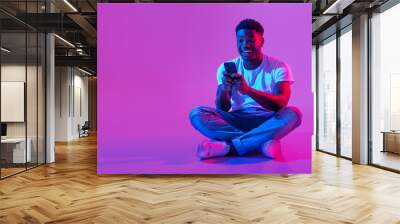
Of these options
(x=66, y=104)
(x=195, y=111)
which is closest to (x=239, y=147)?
(x=195, y=111)

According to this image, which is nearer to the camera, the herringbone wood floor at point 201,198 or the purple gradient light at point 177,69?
the herringbone wood floor at point 201,198

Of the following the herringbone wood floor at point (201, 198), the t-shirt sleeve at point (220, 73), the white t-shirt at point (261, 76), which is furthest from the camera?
the t-shirt sleeve at point (220, 73)

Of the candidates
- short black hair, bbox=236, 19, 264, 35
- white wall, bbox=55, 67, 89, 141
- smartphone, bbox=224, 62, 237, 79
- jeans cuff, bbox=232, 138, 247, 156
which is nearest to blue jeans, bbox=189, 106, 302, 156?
jeans cuff, bbox=232, 138, 247, 156

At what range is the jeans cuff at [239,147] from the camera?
6738mm

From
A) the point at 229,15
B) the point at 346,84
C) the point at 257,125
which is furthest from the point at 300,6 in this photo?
the point at 346,84

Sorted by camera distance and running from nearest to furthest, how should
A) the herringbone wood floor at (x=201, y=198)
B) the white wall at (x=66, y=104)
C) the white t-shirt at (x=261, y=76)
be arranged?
the herringbone wood floor at (x=201, y=198), the white t-shirt at (x=261, y=76), the white wall at (x=66, y=104)

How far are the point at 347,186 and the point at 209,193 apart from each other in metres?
2.24

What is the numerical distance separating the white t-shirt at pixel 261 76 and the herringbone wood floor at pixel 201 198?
1383 mm

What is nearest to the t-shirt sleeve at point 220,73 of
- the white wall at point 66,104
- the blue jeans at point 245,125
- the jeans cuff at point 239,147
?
the blue jeans at point 245,125

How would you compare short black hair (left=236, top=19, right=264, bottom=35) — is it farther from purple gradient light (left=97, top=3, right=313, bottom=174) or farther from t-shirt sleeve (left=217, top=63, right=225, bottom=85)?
t-shirt sleeve (left=217, top=63, right=225, bottom=85)

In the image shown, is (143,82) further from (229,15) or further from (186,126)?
(229,15)

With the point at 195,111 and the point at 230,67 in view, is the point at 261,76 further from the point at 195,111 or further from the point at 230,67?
the point at 195,111

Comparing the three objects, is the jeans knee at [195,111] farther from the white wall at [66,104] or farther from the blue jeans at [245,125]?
the white wall at [66,104]

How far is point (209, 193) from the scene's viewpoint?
5484 millimetres
